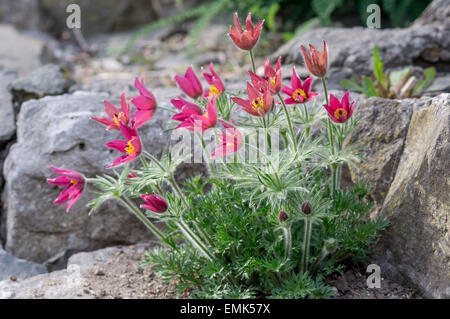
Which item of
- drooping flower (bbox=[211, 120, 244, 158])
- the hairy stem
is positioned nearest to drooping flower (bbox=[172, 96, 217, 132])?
drooping flower (bbox=[211, 120, 244, 158])

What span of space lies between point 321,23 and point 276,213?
311 cm

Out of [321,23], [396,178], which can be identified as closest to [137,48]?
[321,23]

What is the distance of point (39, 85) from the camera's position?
3.54 m

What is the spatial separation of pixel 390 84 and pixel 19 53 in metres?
3.35

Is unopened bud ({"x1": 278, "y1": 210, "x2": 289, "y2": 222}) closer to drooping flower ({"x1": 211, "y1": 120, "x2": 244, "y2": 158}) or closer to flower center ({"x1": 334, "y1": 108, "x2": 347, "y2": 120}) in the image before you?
drooping flower ({"x1": 211, "y1": 120, "x2": 244, "y2": 158})

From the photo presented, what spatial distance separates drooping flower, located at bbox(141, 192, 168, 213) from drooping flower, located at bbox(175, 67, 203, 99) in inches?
17.9

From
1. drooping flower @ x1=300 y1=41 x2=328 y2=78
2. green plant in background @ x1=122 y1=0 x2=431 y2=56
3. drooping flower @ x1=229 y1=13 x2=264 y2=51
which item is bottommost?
drooping flower @ x1=300 y1=41 x2=328 y2=78

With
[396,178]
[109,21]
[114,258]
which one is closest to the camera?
[396,178]

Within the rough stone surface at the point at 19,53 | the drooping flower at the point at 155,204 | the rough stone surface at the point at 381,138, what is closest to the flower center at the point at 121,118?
the drooping flower at the point at 155,204

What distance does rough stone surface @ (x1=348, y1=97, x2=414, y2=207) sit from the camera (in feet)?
7.69

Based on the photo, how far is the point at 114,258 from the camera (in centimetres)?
269

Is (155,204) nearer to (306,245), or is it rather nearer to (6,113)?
(306,245)

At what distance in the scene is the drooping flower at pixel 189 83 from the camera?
1958 mm
